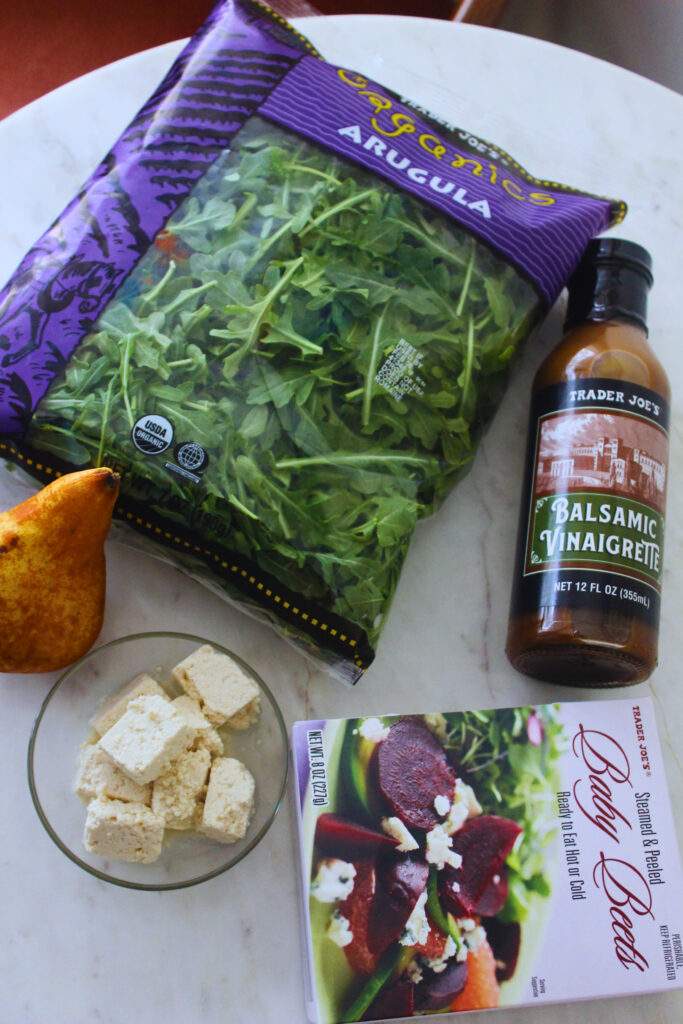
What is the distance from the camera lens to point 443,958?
0.80 metres

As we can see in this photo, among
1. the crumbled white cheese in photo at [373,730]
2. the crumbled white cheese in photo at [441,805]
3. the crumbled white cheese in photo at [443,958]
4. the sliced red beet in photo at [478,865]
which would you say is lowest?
the crumbled white cheese in photo at [443,958]

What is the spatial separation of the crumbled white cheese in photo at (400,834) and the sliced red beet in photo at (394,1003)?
0.38ft

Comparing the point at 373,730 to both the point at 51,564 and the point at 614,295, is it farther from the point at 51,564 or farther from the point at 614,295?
the point at 614,295

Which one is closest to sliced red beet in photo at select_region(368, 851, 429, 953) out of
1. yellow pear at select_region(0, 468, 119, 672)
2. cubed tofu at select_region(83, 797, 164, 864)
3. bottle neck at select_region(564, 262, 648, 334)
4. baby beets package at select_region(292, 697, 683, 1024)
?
baby beets package at select_region(292, 697, 683, 1024)

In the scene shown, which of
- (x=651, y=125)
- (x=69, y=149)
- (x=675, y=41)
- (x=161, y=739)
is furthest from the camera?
(x=675, y=41)

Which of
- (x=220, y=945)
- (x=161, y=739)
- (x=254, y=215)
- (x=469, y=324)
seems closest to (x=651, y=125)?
(x=469, y=324)

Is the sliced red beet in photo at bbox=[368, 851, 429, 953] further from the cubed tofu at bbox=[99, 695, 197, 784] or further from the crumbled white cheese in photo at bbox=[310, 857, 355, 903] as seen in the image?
the cubed tofu at bbox=[99, 695, 197, 784]

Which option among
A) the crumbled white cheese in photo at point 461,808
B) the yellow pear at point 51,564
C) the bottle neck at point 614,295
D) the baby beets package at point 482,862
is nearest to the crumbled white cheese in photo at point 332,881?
the baby beets package at point 482,862

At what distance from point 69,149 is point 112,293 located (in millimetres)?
281

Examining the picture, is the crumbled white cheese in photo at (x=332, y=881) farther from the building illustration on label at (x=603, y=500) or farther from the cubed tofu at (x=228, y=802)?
the building illustration on label at (x=603, y=500)

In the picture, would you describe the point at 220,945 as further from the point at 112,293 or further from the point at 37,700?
the point at 112,293

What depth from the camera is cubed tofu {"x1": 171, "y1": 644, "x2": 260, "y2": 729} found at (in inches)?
31.6

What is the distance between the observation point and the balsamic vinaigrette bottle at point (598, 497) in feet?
2.66

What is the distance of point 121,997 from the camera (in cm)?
79
